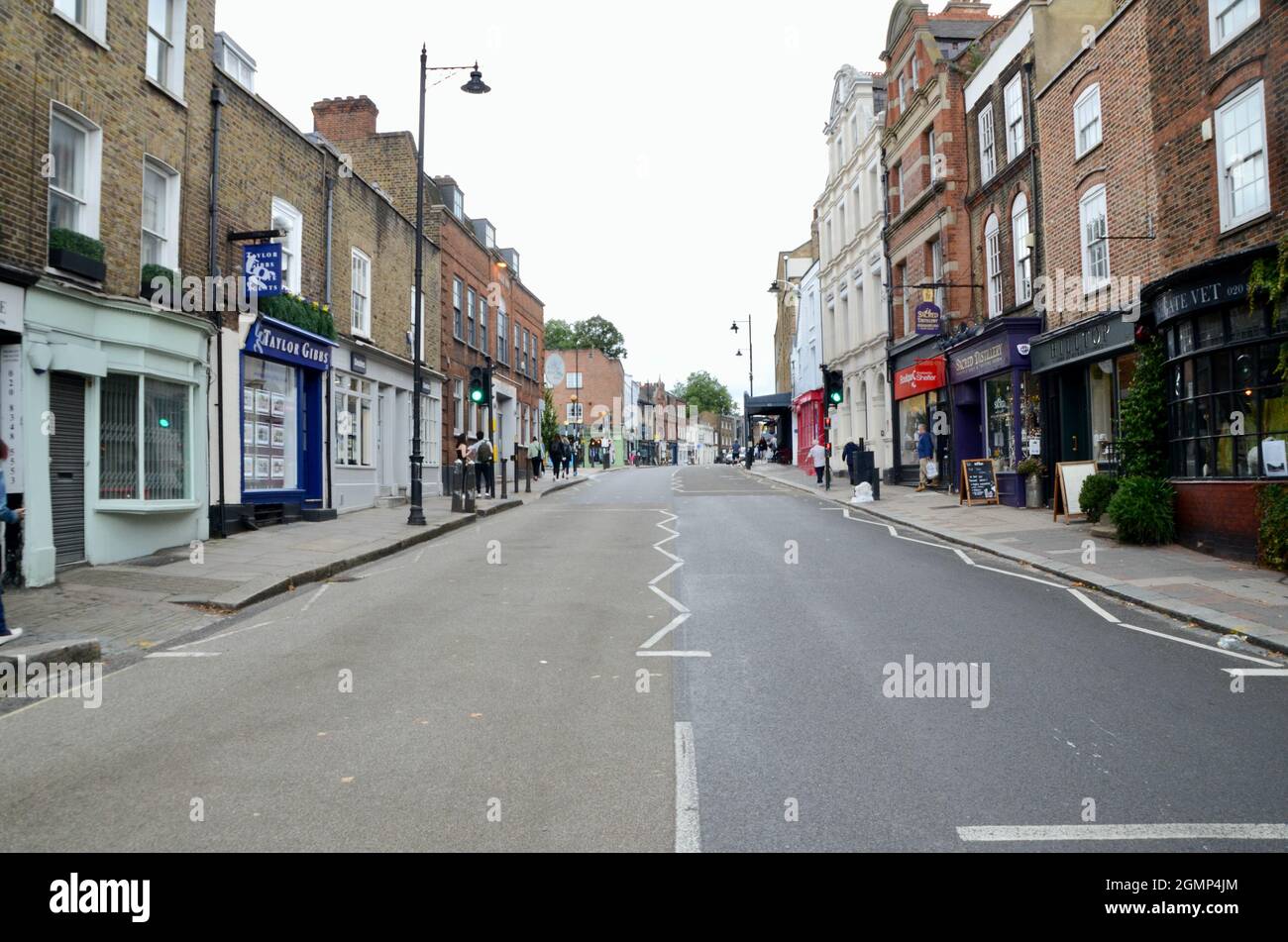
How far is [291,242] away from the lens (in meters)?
18.3

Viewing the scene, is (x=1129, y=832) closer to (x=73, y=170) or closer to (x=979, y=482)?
(x=73, y=170)

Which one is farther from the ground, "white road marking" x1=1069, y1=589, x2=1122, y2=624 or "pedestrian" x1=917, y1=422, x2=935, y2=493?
"pedestrian" x1=917, y1=422, x2=935, y2=493

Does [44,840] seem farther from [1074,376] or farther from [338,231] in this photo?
[1074,376]

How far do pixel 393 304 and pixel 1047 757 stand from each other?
73.0 feet

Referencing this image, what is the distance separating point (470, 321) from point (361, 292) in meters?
10.3

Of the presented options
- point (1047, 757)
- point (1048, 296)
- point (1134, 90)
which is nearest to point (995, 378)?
point (1048, 296)

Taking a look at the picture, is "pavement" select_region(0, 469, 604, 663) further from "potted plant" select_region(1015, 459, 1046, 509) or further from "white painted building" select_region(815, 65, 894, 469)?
"white painted building" select_region(815, 65, 894, 469)

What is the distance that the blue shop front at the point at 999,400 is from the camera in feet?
69.3

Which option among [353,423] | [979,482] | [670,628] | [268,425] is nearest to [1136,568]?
[670,628]

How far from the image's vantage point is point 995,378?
23188 mm

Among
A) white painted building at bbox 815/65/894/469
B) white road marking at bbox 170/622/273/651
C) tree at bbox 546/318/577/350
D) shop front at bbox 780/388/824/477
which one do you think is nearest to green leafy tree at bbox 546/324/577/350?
tree at bbox 546/318/577/350

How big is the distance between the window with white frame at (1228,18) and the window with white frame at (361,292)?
57.0 feet

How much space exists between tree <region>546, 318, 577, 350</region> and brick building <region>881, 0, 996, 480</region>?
2756 inches

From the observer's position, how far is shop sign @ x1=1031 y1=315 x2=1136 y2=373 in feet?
54.1
